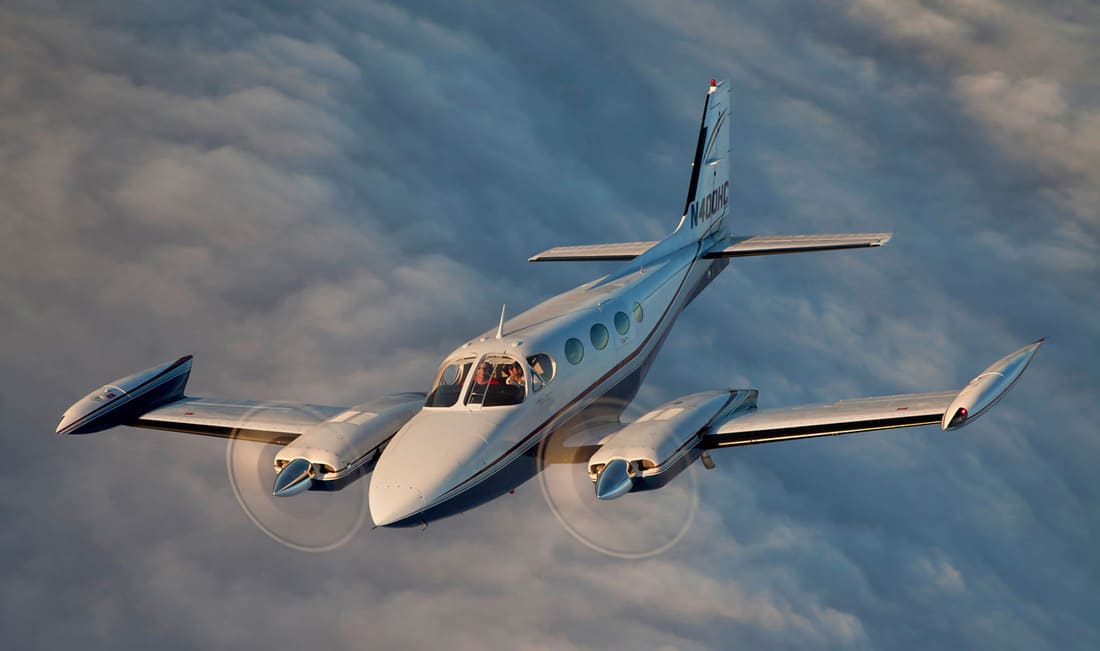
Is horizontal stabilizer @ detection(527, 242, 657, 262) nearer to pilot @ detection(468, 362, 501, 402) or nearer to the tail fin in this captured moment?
the tail fin

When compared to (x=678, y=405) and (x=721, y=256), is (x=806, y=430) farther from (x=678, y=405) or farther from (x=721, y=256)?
(x=721, y=256)

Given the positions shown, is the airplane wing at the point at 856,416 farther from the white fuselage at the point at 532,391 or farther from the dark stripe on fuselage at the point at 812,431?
the white fuselage at the point at 532,391

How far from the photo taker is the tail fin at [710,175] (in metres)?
28.4

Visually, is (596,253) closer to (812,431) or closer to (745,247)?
(745,247)

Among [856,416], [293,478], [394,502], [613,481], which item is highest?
[856,416]

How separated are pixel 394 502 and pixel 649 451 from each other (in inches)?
185

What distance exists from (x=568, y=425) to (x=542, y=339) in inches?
77.4

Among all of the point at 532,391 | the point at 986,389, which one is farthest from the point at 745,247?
the point at 532,391

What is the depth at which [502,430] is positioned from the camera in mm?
17750

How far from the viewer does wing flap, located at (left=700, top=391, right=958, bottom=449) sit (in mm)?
19094

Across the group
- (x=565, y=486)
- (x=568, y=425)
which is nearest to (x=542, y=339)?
(x=568, y=425)

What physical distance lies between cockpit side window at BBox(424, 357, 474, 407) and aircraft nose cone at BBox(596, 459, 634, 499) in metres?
3.31

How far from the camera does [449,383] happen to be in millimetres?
18844

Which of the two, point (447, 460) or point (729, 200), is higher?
point (729, 200)
